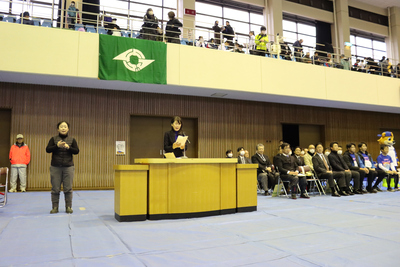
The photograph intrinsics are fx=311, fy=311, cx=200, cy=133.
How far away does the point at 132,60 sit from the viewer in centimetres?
920

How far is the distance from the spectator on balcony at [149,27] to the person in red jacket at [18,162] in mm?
4823

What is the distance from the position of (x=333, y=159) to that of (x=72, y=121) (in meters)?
8.03

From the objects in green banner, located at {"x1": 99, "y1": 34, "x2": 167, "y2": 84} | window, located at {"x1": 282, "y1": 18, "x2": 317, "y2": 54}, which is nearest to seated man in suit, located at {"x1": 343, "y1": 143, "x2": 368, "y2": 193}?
green banner, located at {"x1": 99, "y1": 34, "x2": 167, "y2": 84}

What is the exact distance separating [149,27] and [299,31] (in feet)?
34.1

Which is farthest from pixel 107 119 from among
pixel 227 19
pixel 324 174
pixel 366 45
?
pixel 366 45

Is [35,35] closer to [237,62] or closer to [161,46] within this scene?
[161,46]

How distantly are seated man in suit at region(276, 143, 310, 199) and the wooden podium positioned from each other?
281 centimetres

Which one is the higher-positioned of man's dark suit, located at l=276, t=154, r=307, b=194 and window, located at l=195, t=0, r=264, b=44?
window, located at l=195, t=0, r=264, b=44

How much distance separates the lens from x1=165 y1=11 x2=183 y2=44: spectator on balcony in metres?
9.88

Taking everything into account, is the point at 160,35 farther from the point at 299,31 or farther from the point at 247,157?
the point at 299,31

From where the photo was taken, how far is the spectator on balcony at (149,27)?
32.0 ft

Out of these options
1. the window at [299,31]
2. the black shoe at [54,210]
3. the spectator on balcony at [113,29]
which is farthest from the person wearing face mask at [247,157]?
the window at [299,31]

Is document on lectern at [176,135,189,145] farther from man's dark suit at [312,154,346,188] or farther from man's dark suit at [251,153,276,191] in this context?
man's dark suit at [312,154,346,188]

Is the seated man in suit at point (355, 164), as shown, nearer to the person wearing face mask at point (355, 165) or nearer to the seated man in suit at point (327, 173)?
the person wearing face mask at point (355, 165)
